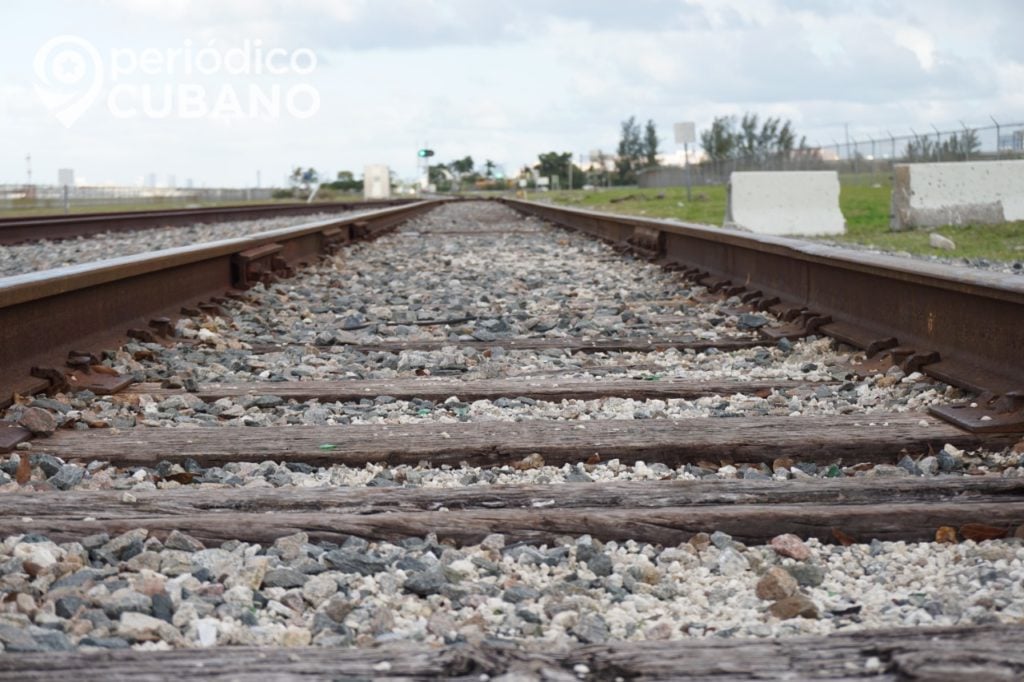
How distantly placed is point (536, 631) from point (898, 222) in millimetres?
15269

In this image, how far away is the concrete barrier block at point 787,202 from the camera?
16.7m

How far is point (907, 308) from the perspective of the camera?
468cm

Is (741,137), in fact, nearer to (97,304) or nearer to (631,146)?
(631,146)

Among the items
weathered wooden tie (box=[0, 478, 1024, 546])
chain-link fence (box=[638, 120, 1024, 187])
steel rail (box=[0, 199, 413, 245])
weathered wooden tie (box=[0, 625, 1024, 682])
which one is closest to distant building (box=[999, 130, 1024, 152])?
chain-link fence (box=[638, 120, 1024, 187])

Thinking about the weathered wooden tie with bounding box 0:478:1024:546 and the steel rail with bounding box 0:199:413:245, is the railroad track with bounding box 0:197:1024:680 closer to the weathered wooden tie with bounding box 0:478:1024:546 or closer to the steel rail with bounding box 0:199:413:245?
the weathered wooden tie with bounding box 0:478:1024:546

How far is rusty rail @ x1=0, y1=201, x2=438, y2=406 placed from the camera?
13.1 feet

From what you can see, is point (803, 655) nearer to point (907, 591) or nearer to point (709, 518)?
point (907, 591)

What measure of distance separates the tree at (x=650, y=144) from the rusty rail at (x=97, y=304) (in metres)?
142

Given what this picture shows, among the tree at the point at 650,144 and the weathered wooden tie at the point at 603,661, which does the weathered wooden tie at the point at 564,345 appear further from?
the tree at the point at 650,144

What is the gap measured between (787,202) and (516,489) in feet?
48.7

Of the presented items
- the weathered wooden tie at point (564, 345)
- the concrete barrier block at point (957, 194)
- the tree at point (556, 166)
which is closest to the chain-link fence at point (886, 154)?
the concrete barrier block at point (957, 194)

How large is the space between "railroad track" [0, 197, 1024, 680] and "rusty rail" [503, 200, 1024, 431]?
0.02m

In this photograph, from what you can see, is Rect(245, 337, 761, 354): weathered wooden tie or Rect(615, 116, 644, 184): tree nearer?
Rect(245, 337, 761, 354): weathered wooden tie

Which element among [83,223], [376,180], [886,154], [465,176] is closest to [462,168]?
[465,176]
